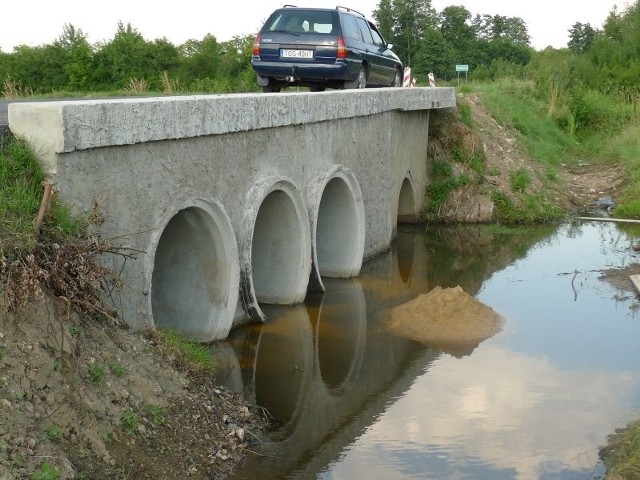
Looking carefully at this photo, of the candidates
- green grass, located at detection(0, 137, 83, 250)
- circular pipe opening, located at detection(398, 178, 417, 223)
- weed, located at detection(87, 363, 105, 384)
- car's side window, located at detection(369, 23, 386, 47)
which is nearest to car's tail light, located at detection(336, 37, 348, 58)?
car's side window, located at detection(369, 23, 386, 47)

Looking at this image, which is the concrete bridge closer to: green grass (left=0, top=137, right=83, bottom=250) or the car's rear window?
green grass (left=0, top=137, right=83, bottom=250)

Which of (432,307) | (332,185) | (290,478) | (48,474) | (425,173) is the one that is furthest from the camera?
(425,173)

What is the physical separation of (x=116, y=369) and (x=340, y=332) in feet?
13.9

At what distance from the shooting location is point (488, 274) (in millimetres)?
12531

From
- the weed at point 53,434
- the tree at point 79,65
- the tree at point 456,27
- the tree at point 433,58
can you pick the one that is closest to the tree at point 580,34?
the tree at point 456,27

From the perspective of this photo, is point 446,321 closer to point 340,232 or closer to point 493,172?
point 340,232

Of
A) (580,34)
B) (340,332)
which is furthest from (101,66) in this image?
(580,34)

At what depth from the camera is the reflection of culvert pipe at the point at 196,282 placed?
8.20 m

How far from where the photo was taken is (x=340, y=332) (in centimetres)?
948

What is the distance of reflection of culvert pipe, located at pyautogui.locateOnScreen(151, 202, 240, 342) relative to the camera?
8195 mm

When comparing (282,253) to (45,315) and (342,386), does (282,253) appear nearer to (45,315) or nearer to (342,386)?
(342,386)

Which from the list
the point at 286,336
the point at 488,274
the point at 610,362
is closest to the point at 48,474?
the point at 286,336

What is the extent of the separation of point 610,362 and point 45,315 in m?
5.50

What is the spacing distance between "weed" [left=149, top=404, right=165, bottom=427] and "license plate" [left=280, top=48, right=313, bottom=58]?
25.7ft
